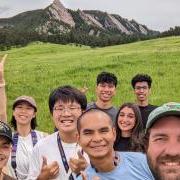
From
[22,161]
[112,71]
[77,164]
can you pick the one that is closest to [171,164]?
[77,164]

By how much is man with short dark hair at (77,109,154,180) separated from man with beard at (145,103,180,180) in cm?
84

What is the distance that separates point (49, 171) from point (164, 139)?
6.35 ft

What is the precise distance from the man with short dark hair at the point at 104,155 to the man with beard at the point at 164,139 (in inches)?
32.9

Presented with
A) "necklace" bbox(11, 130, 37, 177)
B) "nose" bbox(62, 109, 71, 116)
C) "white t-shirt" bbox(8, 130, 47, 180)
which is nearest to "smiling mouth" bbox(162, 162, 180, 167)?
"nose" bbox(62, 109, 71, 116)

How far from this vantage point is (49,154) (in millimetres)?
A: 5508

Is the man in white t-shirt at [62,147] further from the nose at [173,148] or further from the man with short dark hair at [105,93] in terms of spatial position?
the man with short dark hair at [105,93]

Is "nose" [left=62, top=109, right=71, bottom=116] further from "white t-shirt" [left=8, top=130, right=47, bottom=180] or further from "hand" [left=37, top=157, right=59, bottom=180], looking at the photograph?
"white t-shirt" [left=8, top=130, right=47, bottom=180]

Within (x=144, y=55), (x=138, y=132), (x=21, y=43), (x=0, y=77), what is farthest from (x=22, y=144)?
(x=21, y=43)

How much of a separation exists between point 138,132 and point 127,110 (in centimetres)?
42

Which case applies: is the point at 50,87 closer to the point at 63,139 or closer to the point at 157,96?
Result: the point at 157,96

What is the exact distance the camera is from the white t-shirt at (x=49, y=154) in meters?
5.49

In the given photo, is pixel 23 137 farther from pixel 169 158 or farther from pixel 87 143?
pixel 169 158

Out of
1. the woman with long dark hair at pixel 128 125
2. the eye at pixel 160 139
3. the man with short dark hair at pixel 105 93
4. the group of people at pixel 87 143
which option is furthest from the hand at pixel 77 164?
the man with short dark hair at pixel 105 93

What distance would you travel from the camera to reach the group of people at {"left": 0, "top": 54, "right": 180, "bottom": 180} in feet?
12.2
